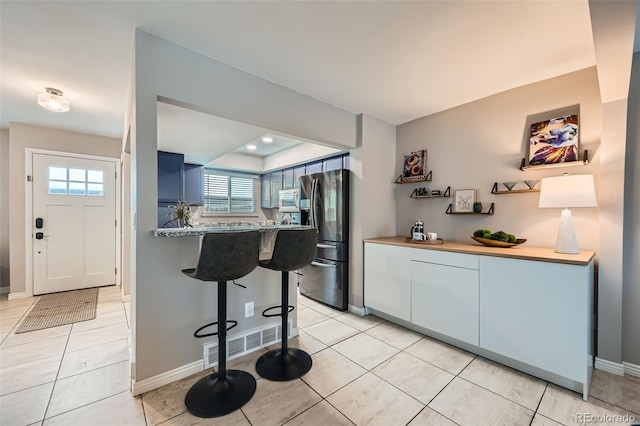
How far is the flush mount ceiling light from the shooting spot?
250 centimetres

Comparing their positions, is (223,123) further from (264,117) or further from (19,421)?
(19,421)

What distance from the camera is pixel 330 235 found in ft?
11.0

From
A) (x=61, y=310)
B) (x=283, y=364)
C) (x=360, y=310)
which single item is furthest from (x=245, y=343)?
(x=61, y=310)

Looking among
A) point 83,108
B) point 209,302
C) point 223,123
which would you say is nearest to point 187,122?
point 223,123

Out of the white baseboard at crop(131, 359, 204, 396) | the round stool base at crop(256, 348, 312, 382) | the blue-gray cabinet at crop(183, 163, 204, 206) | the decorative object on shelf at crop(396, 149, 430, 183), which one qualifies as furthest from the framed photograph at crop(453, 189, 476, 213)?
the blue-gray cabinet at crop(183, 163, 204, 206)

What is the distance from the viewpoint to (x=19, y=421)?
1.48 metres

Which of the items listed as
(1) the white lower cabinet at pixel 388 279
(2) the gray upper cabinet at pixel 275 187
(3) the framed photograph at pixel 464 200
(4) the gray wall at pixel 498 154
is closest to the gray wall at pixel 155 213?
(1) the white lower cabinet at pixel 388 279

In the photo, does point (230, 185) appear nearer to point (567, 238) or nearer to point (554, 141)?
point (554, 141)

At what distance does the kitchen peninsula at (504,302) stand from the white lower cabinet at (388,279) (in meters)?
0.01

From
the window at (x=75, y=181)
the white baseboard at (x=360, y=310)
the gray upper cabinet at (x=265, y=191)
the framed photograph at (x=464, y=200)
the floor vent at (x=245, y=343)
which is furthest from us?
the gray upper cabinet at (x=265, y=191)

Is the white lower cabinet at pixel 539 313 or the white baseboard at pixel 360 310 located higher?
the white lower cabinet at pixel 539 313

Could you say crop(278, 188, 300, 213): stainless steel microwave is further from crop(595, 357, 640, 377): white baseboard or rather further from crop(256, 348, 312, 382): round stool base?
crop(595, 357, 640, 377): white baseboard

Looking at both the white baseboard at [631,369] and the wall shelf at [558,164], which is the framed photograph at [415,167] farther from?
the white baseboard at [631,369]

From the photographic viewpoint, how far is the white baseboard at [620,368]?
1909mm
